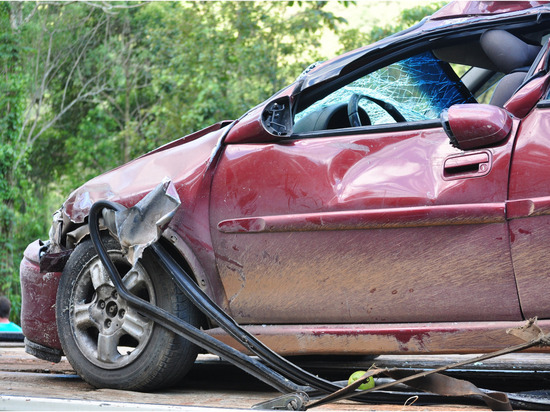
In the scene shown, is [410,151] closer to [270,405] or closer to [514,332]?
[514,332]

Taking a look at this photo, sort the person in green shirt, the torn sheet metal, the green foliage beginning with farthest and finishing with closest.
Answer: the green foliage, the person in green shirt, the torn sheet metal

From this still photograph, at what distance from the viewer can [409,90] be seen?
3.88m

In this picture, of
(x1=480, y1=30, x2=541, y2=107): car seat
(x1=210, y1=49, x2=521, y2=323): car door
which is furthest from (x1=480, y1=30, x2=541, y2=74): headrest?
(x1=210, y1=49, x2=521, y2=323): car door

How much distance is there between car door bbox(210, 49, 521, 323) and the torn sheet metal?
23 centimetres

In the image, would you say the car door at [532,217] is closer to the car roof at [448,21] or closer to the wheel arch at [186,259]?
the car roof at [448,21]

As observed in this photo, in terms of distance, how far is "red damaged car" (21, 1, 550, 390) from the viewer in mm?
2812

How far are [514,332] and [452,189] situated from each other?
607 mm

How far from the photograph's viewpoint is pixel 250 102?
58.6ft

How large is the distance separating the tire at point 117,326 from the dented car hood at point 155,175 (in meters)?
0.21

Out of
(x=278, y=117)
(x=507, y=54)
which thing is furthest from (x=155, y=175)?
(x=507, y=54)

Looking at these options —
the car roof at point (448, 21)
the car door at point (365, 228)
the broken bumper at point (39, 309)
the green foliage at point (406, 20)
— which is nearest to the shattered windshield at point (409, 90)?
the car roof at point (448, 21)

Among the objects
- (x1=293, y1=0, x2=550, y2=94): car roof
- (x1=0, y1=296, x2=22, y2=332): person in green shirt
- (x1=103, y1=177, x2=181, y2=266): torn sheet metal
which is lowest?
(x1=0, y1=296, x2=22, y2=332): person in green shirt

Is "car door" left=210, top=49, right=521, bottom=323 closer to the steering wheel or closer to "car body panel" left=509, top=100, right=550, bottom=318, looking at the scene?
"car body panel" left=509, top=100, right=550, bottom=318

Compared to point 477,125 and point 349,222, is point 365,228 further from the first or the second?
point 477,125
